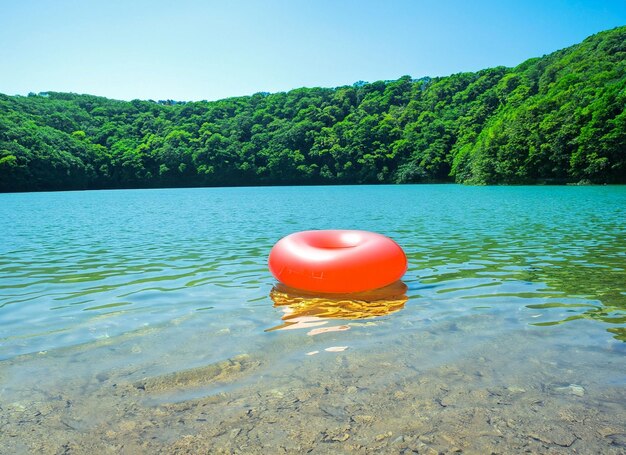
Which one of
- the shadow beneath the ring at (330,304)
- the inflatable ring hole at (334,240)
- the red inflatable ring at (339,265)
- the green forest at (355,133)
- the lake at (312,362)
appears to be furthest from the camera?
the green forest at (355,133)

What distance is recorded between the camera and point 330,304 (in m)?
5.04

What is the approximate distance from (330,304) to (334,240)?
5.13ft

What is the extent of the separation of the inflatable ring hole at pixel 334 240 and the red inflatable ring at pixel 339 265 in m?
0.22

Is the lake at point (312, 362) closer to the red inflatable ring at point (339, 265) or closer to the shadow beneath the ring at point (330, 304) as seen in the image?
the shadow beneath the ring at point (330, 304)

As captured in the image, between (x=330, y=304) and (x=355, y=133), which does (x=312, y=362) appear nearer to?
(x=330, y=304)

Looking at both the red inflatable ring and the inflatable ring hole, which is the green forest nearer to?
the inflatable ring hole

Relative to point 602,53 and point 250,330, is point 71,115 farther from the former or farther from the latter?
point 250,330

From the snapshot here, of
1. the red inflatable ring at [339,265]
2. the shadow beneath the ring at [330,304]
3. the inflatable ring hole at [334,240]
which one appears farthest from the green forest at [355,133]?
the shadow beneath the ring at [330,304]

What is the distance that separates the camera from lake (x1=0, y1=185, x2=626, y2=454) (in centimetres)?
238

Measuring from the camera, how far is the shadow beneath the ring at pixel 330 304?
14.8 ft

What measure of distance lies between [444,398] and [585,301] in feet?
9.42

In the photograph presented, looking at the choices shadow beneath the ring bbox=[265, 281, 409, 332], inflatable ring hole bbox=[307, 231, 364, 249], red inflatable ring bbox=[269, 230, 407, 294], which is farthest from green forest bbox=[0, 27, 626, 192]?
shadow beneath the ring bbox=[265, 281, 409, 332]

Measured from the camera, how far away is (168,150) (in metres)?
69.1

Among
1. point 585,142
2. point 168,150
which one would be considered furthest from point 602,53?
point 168,150
